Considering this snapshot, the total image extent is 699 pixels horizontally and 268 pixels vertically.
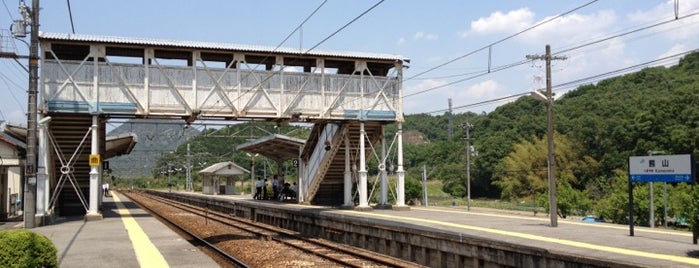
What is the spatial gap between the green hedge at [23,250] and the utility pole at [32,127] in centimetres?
1363

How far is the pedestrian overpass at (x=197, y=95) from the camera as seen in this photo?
2741cm

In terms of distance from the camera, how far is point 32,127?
23750 millimetres

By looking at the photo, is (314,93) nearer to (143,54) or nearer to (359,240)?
(143,54)

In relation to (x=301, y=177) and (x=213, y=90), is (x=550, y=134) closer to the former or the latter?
(x=213, y=90)

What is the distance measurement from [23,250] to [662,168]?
13.8 metres

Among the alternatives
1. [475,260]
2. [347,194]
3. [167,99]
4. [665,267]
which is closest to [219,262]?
[475,260]

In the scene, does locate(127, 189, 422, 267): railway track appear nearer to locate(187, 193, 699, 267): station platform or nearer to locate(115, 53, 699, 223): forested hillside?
locate(187, 193, 699, 267): station platform

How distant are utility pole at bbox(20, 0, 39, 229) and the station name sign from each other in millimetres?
19727

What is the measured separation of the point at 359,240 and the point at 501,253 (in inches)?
303

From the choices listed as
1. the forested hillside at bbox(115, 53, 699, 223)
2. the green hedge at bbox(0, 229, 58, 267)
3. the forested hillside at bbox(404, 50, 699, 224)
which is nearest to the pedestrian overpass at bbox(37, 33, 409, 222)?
the forested hillside at bbox(115, 53, 699, 223)

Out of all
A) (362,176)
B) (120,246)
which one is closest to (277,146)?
(362,176)

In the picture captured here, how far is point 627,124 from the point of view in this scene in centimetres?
6525

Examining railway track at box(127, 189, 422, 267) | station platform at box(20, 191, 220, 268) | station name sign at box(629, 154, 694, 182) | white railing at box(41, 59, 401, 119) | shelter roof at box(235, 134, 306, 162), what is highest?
white railing at box(41, 59, 401, 119)

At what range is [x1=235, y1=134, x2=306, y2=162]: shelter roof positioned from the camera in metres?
36.7
